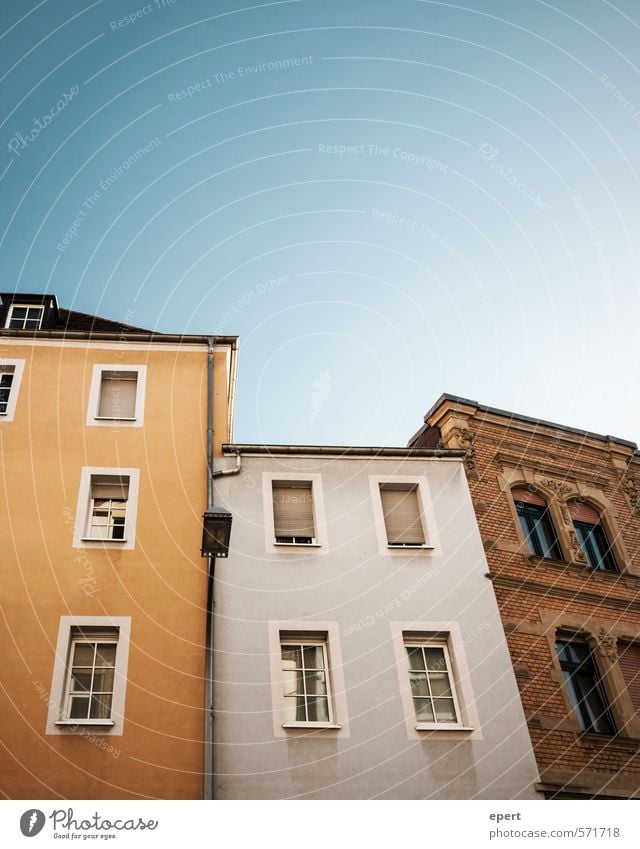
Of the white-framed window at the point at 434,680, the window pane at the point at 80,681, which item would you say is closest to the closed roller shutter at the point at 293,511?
the white-framed window at the point at 434,680

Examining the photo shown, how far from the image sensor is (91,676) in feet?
51.9

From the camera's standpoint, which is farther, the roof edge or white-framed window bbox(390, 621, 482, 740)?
the roof edge

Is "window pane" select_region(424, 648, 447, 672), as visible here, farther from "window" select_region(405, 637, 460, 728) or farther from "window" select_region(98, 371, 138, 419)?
"window" select_region(98, 371, 138, 419)

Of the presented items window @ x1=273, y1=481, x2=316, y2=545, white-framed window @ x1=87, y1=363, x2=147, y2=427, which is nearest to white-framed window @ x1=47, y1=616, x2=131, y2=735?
window @ x1=273, y1=481, x2=316, y2=545

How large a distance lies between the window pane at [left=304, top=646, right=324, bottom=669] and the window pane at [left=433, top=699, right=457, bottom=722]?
248 cm

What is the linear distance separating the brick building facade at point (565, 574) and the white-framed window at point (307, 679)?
13.1 feet

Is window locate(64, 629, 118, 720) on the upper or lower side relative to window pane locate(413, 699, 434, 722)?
upper

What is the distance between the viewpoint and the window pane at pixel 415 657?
16.9 meters

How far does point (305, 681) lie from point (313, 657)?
56 centimetres

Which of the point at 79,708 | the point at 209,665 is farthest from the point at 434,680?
the point at 79,708

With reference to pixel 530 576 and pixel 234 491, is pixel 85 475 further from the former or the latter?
pixel 530 576

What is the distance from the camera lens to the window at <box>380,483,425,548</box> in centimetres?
1909

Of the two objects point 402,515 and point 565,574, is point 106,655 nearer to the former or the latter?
point 402,515
